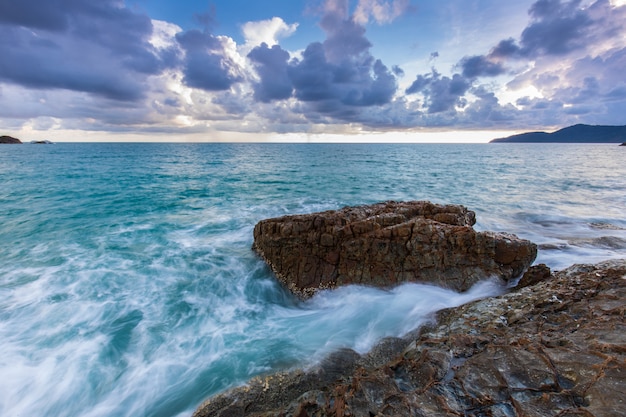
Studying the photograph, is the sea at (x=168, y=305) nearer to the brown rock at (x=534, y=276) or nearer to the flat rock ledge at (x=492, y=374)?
the brown rock at (x=534, y=276)

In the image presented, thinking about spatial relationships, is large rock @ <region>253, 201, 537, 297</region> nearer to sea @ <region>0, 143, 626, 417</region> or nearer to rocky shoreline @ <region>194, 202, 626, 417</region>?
rocky shoreline @ <region>194, 202, 626, 417</region>

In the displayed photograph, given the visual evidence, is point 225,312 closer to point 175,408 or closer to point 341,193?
point 175,408

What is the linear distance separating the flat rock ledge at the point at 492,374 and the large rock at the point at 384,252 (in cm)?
257

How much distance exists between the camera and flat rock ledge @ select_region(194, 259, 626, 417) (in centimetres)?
369

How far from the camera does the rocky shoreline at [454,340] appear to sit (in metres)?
3.82

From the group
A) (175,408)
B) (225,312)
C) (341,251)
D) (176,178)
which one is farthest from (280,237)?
(176,178)

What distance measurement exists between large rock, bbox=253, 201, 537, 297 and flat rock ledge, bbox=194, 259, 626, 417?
2.57 meters

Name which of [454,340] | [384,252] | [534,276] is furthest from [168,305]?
[534,276]

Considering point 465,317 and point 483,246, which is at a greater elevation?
point 483,246

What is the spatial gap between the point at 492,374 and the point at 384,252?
5624mm

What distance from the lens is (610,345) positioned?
424 centimetres

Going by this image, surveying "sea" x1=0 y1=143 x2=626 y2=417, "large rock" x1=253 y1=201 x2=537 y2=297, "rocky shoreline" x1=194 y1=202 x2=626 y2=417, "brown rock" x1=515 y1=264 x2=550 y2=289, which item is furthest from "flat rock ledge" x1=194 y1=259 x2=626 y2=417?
"large rock" x1=253 y1=201 x2=537 y2=297

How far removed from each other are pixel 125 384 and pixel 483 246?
1039cm

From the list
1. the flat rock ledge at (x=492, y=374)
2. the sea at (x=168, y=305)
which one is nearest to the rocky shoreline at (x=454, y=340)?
the flat rock ledge at (x=492, y=374)
